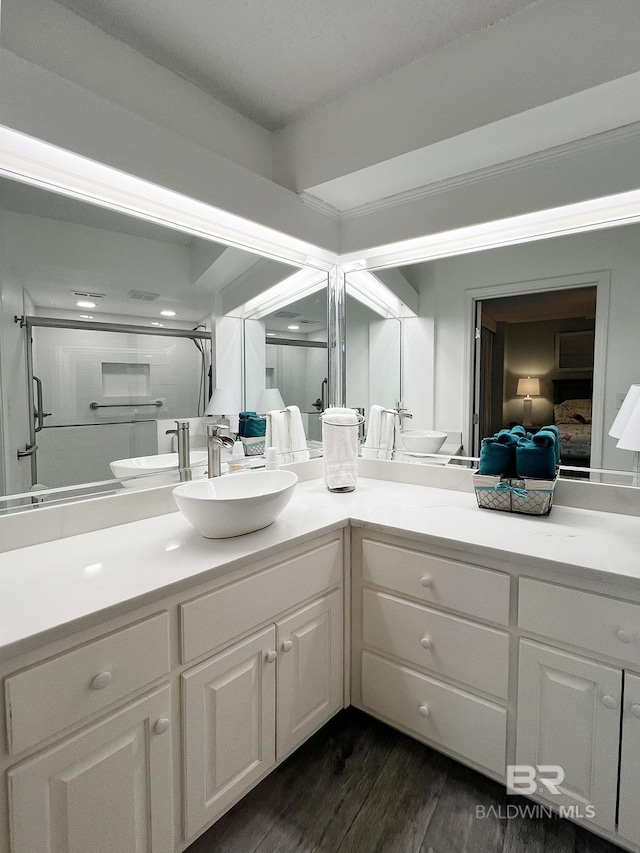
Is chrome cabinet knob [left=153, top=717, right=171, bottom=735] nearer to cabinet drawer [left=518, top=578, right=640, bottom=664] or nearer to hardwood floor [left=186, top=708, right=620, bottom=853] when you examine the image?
hardwood floor [left=186, top=708, right=620, bottom=853]

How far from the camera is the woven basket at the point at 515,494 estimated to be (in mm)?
1629

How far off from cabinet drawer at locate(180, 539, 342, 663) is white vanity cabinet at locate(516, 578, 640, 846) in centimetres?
64

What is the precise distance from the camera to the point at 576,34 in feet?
4.32

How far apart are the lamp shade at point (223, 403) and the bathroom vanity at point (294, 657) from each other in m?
0.45

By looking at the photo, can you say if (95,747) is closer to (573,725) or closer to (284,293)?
(573,725)

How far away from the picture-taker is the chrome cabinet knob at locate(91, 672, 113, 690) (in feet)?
3.20

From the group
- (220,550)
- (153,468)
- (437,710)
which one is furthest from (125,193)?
(437,710)

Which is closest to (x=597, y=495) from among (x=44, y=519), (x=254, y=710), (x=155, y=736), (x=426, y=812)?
(x=426, y=812)

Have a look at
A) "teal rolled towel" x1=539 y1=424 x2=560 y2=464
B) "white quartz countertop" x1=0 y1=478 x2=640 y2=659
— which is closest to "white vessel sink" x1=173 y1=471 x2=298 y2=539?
"white quartz countertop" x1=0 y1=478 x2=640 y2=659

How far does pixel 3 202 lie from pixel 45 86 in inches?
12.7

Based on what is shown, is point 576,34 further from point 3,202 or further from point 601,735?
point 601,735

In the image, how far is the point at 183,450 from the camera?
176 cm

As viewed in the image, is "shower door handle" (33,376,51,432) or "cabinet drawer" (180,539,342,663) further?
"shower door handle" (33,376,51,432)

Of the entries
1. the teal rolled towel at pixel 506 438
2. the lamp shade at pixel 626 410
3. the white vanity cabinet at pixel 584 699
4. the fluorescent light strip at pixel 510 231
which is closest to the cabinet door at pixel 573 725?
the white vanity cabinet at pixel 584 699
